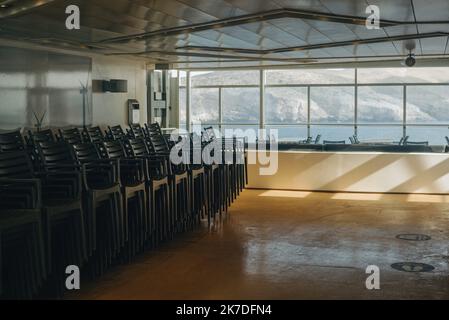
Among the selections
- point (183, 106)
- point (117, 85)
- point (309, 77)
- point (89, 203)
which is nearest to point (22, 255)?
point (89, 203)

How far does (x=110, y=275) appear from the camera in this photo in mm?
4926

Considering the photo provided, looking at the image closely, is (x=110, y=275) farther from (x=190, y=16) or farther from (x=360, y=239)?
(x=190, y=16)

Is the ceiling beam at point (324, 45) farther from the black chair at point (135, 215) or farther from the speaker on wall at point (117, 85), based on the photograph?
the black chair at point (135, 215)

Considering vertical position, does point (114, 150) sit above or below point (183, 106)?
below

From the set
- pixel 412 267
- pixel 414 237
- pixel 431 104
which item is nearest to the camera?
pixel 412 267

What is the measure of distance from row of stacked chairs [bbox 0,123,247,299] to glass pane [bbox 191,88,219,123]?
8798 mm

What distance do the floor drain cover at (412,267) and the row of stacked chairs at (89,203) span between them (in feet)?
7.42

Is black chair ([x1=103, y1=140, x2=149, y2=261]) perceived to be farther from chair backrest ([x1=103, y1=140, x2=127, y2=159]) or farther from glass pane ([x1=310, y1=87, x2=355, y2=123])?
glass pane ([x1=310, y1=87, x2=355, y2=123])

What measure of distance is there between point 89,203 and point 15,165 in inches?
26.8

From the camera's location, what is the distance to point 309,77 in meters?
16.1

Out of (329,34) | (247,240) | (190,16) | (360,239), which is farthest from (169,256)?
(329,34)

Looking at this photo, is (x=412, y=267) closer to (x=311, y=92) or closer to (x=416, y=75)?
(x=311, y=92)

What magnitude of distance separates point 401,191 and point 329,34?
3.02 meters

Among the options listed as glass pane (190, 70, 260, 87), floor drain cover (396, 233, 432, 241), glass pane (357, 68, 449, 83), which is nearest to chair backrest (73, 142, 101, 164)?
floor drain cover (396, 233, 432, 241)
